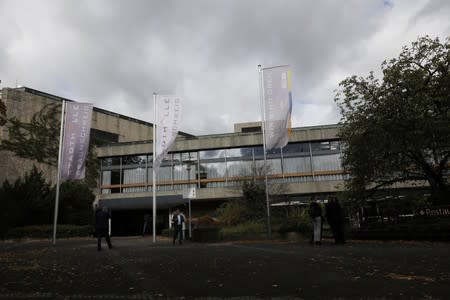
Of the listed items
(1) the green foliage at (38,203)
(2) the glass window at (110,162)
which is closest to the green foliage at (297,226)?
(1) the green foliage at (38,203)

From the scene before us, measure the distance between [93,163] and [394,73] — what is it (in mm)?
31163

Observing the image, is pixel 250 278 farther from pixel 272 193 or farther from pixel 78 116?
pixel 272 193

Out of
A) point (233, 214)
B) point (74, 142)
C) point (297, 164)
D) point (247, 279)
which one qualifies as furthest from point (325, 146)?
point (247, 279)

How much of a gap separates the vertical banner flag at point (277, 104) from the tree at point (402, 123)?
2.68 m

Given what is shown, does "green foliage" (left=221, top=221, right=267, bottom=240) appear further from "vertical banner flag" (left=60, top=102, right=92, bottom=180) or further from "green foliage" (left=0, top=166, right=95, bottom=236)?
"green foliage" (left=0, top=166, right=95, bottom=236)

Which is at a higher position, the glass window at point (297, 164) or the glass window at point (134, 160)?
the glass window at point (134, 160)

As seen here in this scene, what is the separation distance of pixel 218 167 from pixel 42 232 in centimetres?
1663

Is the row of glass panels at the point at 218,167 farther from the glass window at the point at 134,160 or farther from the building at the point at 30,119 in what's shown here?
the building at the point at 30,119

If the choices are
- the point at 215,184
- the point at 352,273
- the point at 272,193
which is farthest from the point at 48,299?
the point at 215,184

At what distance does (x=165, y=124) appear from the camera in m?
19.4

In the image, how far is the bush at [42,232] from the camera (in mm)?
23969

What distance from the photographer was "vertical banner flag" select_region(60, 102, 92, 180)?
60.2ft

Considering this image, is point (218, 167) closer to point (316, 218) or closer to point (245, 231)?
point (245, 231)

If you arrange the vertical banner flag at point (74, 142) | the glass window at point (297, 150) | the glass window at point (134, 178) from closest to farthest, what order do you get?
1. the vertical banner flag at point (74, 142)
2. the glass window at point (297, 150)
3. the glass window at point (134, 178)
